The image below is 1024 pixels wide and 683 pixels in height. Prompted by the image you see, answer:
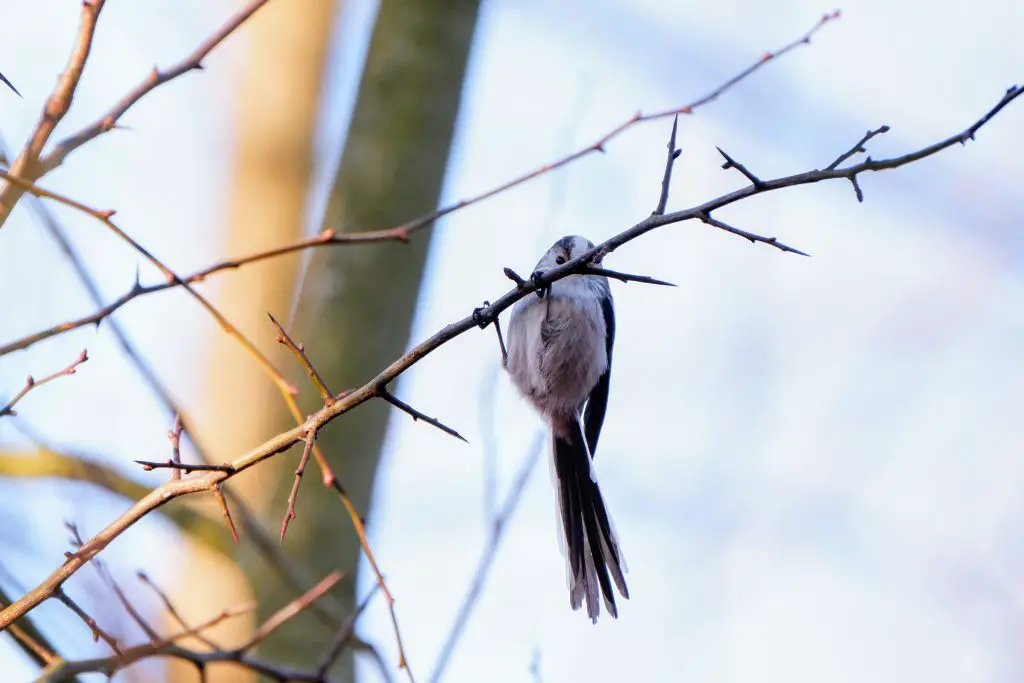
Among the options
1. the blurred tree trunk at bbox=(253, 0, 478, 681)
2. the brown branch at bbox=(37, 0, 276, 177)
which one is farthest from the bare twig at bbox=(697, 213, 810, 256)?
the blurred tree trunk at bbox=(253, 0, 478, 681)

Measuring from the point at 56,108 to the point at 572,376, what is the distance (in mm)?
1736

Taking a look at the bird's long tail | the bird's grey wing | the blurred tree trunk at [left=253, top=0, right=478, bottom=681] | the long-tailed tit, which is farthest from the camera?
the blurred tree trunk at [left=253, top=0, right=478, bottom=681]

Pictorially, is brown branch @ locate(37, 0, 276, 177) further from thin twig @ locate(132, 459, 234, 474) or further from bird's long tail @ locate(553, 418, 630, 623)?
bird's long tail @ locate(553, 418, 630, 623)

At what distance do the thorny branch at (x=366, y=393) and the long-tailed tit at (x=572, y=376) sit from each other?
3.90 feet

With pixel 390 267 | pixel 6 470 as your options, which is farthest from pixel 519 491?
pixel 6 470

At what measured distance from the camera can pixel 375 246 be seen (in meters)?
4.13

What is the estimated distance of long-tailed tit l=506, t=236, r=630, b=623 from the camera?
2.74 meters

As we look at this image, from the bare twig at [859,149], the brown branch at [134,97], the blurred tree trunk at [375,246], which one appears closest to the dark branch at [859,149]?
the bare twig at [859,149]

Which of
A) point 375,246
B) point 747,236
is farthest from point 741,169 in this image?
point 375,246

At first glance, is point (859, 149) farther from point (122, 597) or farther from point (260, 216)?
point (260, 216)

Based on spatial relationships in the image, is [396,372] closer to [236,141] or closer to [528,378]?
[528,378]

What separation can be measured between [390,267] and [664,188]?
2579mm

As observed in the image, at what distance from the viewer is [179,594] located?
550cm

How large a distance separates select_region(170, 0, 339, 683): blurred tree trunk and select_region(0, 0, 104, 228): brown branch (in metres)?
2.90
